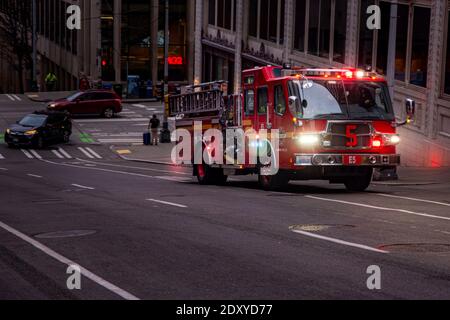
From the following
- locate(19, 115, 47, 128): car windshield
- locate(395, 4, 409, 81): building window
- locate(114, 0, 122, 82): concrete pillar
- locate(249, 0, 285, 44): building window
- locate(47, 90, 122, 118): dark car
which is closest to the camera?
locate(395, 4, 409, 81): building window

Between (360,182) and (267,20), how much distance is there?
2931 centimetres

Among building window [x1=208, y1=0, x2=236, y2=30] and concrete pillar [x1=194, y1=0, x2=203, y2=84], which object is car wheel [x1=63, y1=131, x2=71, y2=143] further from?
concrete pillar [x1=194, y1=0, x2=203, y2=84]

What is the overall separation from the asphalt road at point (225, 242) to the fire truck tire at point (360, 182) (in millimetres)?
342

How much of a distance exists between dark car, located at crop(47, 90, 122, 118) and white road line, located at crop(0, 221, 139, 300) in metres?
44.2

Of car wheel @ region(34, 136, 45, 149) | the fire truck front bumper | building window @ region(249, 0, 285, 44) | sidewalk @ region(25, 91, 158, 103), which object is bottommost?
car wheel @ region(34, 136, 45, 149)

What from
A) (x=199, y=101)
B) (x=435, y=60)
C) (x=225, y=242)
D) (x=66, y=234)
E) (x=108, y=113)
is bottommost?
(x=66, y=234)

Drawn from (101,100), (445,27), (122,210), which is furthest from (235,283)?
(101,100)

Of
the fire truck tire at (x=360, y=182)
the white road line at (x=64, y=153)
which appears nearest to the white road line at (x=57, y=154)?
the white road line at (x=64, y=153)

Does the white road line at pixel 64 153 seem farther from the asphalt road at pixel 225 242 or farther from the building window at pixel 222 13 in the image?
the asphalt road at pixel 225 242

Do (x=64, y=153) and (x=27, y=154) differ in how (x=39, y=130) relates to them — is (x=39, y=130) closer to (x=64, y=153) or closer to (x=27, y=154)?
(x=64, y=153)

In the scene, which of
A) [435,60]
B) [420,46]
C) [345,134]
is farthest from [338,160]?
[420,46]

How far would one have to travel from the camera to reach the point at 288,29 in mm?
48094

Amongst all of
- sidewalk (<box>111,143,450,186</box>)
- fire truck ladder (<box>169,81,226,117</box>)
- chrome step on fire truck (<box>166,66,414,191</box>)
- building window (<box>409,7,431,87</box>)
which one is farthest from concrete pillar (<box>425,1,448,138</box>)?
chrome step on fire truck (<box>166,66,414,191</box>)

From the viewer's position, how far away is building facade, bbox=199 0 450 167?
3244 centimetres
